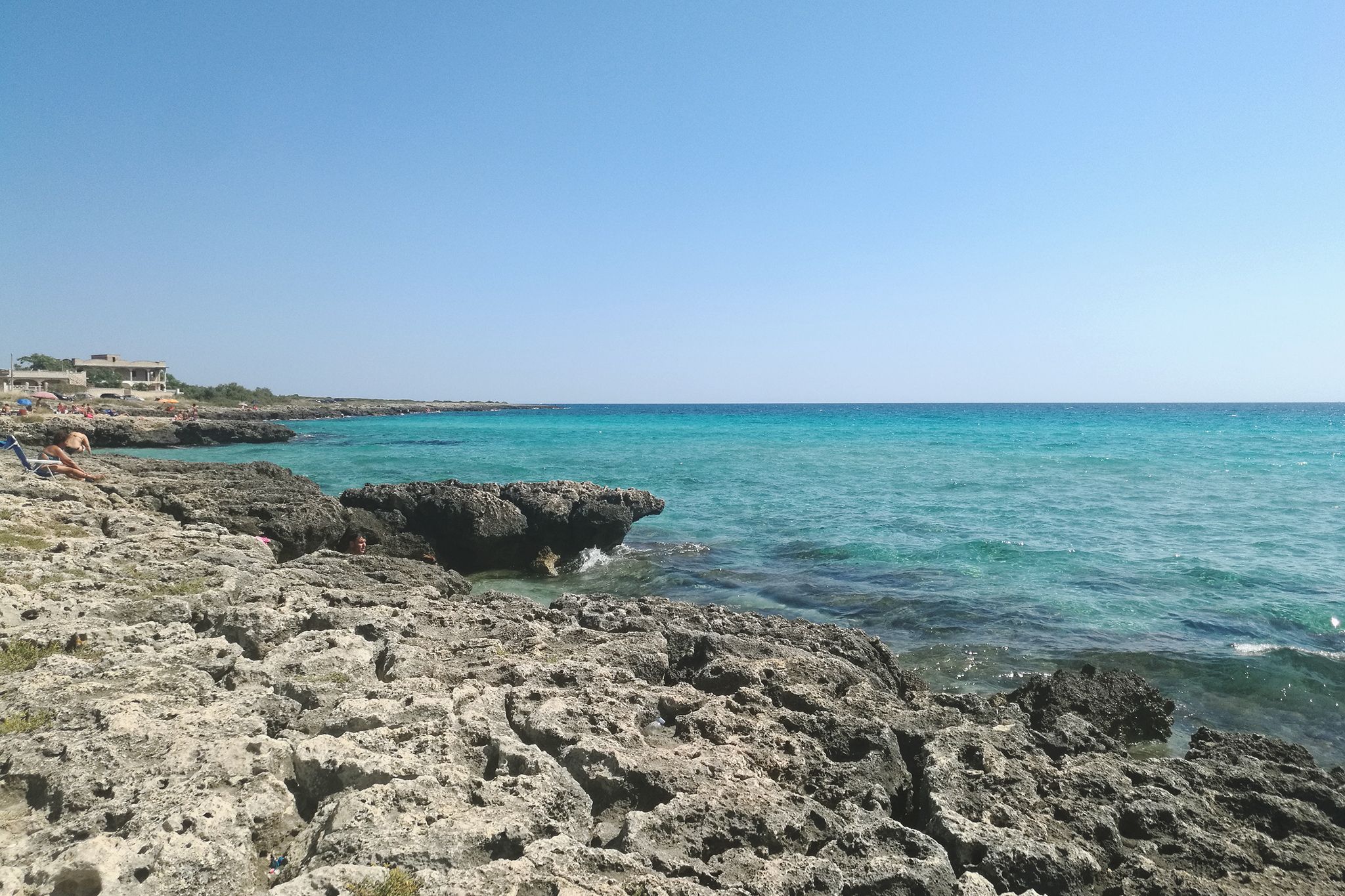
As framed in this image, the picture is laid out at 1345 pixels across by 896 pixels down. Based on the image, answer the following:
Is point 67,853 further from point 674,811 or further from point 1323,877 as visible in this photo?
point 1323,877

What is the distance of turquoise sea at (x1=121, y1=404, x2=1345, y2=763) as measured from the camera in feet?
37.2

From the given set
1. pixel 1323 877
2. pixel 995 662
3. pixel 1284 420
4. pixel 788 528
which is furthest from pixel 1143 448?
pixel 1284 420

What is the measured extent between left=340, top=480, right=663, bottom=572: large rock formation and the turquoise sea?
0.72 meters

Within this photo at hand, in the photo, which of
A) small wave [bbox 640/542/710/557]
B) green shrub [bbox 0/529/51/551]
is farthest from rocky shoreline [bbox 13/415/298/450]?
green shrub [bbox 0/529/51/551]

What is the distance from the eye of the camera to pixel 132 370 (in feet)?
333

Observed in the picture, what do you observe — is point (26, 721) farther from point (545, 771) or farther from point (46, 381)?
point (46, 381)

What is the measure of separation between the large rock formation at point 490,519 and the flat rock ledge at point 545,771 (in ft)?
27.9

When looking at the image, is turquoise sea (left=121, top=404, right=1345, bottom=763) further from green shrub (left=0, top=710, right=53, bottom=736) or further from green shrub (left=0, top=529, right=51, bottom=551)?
green shrub (left=0, top=710, right=53, bottom=736)

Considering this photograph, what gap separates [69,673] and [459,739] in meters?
3.32

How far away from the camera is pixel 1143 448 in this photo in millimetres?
54344

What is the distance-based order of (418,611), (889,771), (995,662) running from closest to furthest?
(889,771)
(418,611)
(995,662)

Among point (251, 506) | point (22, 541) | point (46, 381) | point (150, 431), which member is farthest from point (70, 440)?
point (46, 381)

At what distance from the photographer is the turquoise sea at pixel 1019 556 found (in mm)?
11344

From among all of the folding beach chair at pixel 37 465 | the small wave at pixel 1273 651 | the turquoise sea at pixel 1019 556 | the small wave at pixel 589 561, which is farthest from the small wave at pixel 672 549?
the folding beach chair at pixel 37 465
